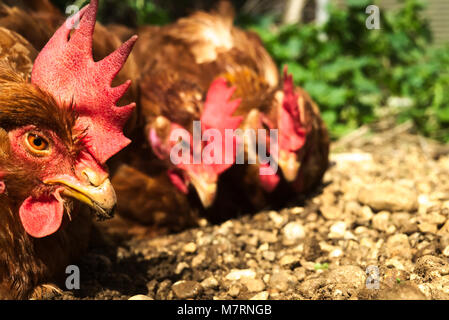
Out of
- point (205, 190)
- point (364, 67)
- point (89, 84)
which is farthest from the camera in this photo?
point (364, 67)

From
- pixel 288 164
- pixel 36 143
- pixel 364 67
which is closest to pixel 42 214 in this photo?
pixel 36 143

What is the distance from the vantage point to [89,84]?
1701 mm

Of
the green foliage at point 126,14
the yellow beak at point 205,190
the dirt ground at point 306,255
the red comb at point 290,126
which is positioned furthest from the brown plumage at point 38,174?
the green foliage at point 126,14

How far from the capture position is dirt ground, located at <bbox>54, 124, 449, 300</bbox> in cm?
180

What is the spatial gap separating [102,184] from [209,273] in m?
0.77

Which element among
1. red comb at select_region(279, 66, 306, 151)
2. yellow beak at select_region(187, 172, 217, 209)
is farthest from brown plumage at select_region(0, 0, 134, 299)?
red comb at select_region(279, 66, 306, 151)

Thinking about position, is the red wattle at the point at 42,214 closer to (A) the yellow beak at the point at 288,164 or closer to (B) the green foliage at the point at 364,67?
(A) the yellow beak at the point at 288,164

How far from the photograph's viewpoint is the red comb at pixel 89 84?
1669mm

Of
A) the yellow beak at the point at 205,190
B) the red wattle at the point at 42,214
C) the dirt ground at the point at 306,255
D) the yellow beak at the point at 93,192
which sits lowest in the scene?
the dirt ground at the point at 306,255

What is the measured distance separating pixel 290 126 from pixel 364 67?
257 centimetres

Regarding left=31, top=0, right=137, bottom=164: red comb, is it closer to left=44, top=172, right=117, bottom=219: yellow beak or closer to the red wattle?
left=44, top=172, right=117, bottom=219: yellow beak

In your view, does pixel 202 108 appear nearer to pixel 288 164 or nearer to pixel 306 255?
pixel 288 164

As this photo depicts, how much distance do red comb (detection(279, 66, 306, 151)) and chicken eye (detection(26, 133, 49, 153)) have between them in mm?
1329

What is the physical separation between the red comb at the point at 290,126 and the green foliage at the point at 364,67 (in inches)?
70.5
